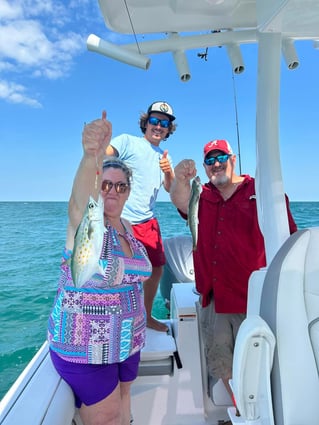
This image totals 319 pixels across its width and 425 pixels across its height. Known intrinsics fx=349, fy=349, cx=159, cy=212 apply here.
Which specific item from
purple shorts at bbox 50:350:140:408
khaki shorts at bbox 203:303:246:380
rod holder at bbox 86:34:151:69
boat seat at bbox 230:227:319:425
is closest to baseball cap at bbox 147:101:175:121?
rod holder at bbox 86:34:151:69

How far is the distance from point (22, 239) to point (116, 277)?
52.8 ft

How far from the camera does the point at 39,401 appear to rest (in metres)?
1.60

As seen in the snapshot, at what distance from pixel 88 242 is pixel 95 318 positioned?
56 cm

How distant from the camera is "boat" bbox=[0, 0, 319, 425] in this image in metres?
1.33

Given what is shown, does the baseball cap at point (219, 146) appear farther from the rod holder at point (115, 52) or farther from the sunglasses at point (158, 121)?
the rod holder at point (115, 52)

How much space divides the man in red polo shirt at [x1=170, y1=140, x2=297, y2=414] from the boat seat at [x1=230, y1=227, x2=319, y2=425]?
100 centimetres

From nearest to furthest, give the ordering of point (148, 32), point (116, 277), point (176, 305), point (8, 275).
Answer: point (116, 277) < point (148, 32) < point (176, 305) < point (8, 275)

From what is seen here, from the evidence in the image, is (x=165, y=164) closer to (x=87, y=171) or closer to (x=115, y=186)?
(x=115, y=186)

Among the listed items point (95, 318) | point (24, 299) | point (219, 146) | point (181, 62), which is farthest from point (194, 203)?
point (24, 299)

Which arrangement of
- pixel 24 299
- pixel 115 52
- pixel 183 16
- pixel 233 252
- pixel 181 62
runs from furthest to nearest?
pixel 24 299
pixel 233 252
pixel 181 62
pixel 183 16
pixel 115 52

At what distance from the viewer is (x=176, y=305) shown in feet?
9.18

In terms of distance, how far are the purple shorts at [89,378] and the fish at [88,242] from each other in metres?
0.63

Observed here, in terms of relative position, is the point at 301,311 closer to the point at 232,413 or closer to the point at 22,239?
the point at 232,413

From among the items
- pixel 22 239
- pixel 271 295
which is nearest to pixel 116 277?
pixel 271 295
